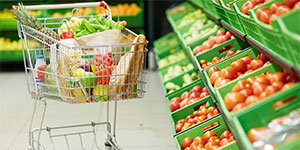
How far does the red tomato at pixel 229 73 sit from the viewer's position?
296cm

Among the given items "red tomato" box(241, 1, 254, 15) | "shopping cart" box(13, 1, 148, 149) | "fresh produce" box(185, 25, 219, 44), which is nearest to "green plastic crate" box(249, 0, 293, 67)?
"red tomato" box(241, 1, 254, 15)

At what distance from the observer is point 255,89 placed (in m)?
2.20

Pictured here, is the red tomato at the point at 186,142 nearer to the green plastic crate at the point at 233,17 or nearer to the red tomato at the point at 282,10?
the green plastic crate at the point at 233,17

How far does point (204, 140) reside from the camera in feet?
11.2

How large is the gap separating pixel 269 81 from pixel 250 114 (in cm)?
36

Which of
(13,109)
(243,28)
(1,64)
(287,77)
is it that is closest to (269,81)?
(287,77)

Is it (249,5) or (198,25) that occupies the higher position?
(198,25)

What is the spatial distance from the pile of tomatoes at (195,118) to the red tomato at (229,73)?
789 millimetres

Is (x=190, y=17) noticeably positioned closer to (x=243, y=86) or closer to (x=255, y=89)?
(x=243, y=86)

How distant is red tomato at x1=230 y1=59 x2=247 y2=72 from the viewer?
118 inches

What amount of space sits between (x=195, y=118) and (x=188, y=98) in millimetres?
653

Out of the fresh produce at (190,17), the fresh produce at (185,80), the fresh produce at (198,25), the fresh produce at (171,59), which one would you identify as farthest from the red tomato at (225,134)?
the fresh produce at (190,17)

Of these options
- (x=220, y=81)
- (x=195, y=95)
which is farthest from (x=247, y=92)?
(x=195, y=95)

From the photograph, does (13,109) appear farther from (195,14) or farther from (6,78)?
(195,14)
